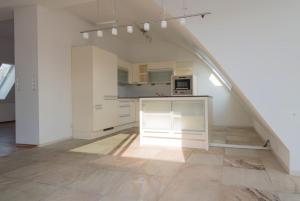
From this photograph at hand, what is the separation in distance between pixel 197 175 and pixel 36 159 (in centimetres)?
237

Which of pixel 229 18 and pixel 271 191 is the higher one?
pixel 229 18

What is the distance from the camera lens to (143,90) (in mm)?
7461

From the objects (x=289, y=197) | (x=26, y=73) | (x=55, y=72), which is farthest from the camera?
(x=55, y=72)

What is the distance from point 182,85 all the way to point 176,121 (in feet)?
6.22

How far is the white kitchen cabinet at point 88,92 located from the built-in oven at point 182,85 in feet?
6.20

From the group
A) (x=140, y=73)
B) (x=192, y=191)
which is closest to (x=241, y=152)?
(x=192, y=191)

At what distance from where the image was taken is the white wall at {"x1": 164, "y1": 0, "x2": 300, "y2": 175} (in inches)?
95.8

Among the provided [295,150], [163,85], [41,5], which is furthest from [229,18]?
[163,85]

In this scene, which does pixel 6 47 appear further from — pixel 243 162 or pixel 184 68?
pixel 243 162

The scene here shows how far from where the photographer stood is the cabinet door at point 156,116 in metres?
3.94

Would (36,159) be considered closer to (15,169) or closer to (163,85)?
(15,169)

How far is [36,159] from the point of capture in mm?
3125

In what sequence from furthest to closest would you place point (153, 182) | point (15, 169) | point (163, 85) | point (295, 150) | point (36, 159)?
point (163, 85) < point (36, 159) < point (15, 169) < point (295, 150) < point (153, 182)

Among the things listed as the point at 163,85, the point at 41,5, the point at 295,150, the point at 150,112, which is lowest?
the point at 295,150
